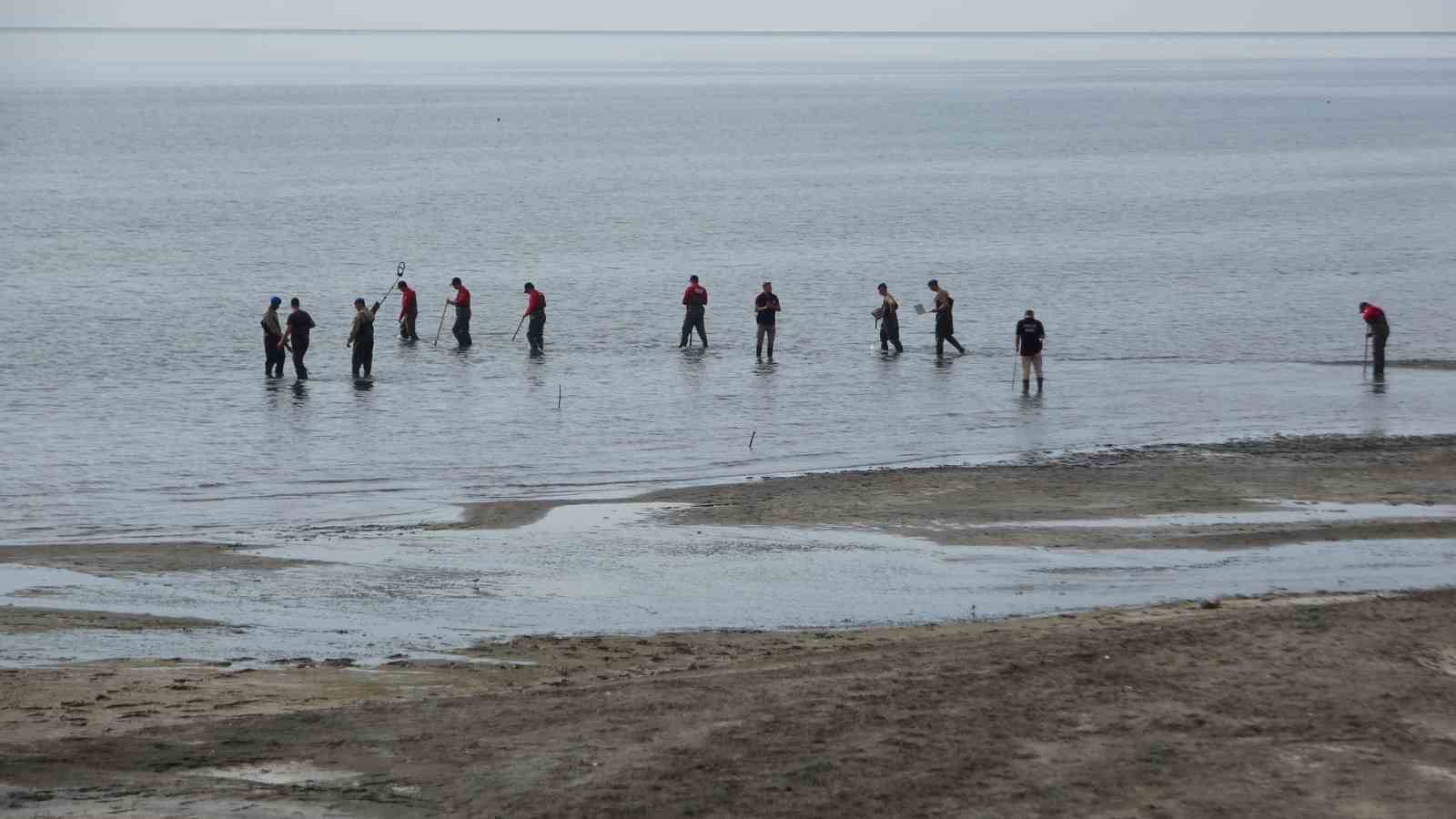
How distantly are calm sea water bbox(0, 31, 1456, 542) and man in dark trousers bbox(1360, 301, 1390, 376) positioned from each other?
44cm

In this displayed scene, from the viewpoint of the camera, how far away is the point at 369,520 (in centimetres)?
2045

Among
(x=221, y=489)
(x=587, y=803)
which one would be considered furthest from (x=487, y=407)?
(x=587, y=803)

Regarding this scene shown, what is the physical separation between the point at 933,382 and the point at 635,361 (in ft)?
20.1

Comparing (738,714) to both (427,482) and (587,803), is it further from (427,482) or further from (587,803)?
(427,482)

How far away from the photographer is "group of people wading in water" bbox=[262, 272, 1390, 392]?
2994cm

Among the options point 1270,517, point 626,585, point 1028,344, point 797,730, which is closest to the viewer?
point 797,730

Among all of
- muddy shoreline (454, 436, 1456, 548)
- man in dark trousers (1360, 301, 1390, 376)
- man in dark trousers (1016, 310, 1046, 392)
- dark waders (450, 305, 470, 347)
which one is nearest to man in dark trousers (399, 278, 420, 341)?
dark waders (450, 305, 470, 347)

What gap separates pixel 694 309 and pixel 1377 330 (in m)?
12.6

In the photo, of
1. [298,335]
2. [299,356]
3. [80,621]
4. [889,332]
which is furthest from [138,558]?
[889,332]

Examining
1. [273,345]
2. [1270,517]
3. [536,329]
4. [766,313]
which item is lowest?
[1270,517]

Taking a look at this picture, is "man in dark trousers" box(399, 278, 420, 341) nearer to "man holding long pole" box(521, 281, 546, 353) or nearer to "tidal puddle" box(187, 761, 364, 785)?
"man holding long pole" box(521, 281, 546, 353)

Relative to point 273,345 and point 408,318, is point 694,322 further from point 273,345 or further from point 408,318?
point 273,345

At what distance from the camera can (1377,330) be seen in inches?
1194

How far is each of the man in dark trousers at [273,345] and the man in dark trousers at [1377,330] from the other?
60.0ft
